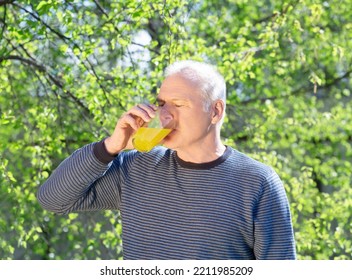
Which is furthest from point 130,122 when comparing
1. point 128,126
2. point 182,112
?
point 182,112

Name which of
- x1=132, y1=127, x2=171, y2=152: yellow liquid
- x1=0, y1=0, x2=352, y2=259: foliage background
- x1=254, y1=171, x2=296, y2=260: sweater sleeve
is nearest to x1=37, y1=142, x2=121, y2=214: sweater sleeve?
x1=132, y1=127, x2=171, y2=152: yellow liquid

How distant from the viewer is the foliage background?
566 centimetres

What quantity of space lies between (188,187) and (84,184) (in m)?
0.32

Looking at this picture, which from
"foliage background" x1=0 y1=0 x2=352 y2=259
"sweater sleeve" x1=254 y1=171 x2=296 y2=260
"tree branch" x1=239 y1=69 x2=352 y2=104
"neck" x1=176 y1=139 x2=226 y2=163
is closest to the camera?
"sweater sleeve" x1=254 y1=171 x2=296 y2=260

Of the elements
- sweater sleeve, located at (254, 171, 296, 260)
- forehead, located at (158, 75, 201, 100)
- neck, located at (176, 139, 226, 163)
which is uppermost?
forehead, located at (158, 75, 201, 100)

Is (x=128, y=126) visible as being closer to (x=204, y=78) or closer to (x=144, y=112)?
(x=144, y=112)

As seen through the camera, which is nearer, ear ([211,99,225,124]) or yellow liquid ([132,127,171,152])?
yellow liquid ([132,127,171,152])

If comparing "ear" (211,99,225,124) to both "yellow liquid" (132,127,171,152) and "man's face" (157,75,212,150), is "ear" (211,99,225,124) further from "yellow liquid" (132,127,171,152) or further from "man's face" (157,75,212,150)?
"yellow liquid" (132,127,171,152)

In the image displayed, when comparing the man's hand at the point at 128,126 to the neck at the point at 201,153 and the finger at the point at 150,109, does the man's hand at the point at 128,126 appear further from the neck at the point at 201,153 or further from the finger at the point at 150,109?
the neck at the point at 201,153

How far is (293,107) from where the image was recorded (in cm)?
873

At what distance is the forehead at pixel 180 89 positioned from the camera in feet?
8.98

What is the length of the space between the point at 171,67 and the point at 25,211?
3.63 meters

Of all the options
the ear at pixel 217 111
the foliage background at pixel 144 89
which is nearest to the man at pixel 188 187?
the ear at pixel 217 111

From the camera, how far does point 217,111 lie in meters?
2.81
